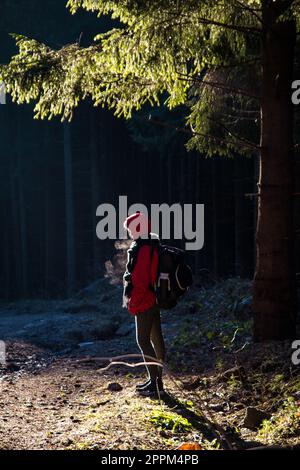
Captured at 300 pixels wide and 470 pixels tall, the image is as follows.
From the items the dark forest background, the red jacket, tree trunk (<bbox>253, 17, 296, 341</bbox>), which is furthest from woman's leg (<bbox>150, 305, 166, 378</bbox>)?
the dark forest background

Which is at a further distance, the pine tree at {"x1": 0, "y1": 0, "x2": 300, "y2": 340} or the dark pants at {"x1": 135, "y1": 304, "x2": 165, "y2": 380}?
the pine tree at {"x1": 0, "y1": 0, "x2": 300, "y2": 340}

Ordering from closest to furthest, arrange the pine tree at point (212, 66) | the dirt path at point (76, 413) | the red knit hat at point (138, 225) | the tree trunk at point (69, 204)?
the dirt path at point (76, 413) → the red knit hat at point (138, 225) → the pine tree at point (212, 66) → the tree trunk at point (69, 204)

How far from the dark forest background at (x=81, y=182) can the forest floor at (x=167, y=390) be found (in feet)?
22.4

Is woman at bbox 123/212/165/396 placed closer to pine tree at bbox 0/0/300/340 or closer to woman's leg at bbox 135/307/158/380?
woman's leg at bbox 135/307/158/380

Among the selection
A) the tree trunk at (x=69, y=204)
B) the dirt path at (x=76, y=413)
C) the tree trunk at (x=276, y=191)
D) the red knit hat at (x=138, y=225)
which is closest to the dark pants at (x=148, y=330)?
the dirt path at (x=76, y=413)

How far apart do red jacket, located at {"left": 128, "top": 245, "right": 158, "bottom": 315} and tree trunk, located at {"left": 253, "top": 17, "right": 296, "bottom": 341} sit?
192 cm

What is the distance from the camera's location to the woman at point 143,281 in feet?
27.2

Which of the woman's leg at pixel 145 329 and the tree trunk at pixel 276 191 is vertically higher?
the tree trunk at pixel 276 191

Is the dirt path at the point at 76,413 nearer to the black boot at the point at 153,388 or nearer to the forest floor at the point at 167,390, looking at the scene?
the forest floor at the point at 167,390

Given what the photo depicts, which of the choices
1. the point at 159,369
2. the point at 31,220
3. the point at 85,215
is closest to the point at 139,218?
the point at 159,369

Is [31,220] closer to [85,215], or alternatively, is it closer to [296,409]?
[85,215]

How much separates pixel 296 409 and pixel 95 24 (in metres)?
23.5

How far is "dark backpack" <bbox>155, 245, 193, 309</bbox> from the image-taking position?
8.27 m

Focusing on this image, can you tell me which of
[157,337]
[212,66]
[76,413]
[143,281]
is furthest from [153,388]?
[212,66]
